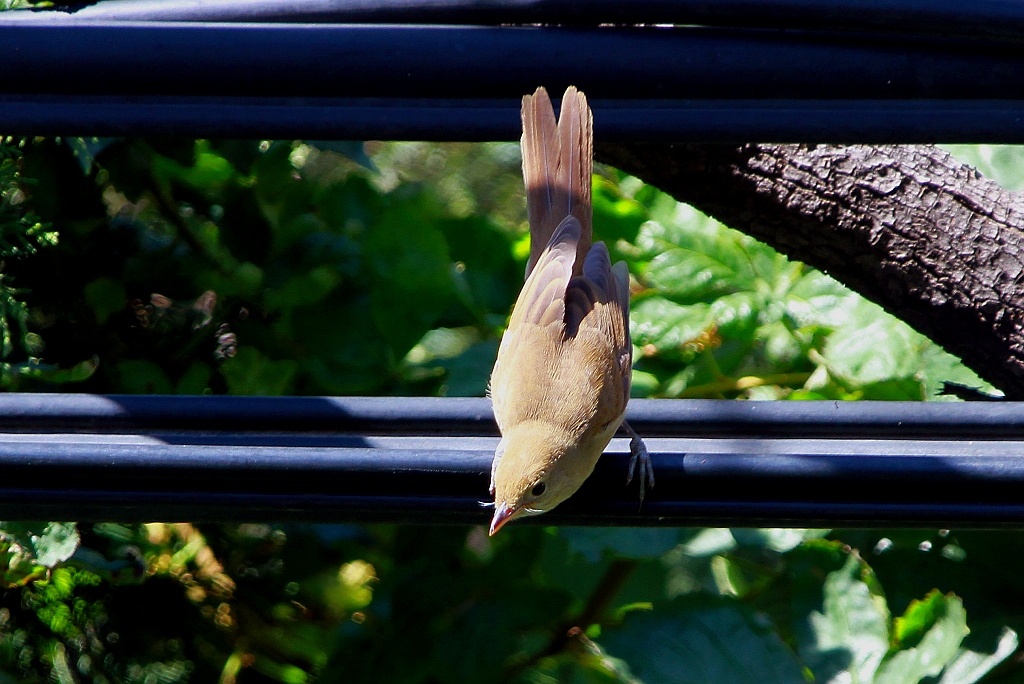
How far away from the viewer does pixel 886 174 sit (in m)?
2.89

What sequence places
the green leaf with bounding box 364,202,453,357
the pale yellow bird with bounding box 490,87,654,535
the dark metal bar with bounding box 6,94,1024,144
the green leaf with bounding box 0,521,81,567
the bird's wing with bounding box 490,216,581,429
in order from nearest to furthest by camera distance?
the dark metal bar with bounding box 6,94,1024,144 → the green leaf with bounding box 0,521,81,567 → the pale yellow bird with bounding box 490,87,654,535 → the bird's wing with bounding box 490,216,581,429 → the green leaf with bounding box 364,202,453,357

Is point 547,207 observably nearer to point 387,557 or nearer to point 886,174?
point 886,174

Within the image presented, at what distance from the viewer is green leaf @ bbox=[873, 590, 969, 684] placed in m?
2.48

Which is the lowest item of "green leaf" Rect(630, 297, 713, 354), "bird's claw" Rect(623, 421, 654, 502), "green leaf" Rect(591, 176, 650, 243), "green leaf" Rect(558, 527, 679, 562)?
"green leaf" Rect(558, 527, 679, 562)

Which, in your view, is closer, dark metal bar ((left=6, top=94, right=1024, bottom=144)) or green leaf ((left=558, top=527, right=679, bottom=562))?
dark metal bar ((left=6, top=94, right=1024, bottom=144))

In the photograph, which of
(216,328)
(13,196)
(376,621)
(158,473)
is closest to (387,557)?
(376,621)

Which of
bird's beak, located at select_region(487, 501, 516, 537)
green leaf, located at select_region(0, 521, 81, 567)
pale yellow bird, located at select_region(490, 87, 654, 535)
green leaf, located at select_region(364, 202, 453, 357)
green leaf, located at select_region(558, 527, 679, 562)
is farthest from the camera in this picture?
green leaf, located at select_region(364, 202, 453, 357)

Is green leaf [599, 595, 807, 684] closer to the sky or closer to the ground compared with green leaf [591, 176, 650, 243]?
closer to the ground

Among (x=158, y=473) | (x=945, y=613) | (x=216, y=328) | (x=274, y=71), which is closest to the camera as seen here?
(x=158, y=473)

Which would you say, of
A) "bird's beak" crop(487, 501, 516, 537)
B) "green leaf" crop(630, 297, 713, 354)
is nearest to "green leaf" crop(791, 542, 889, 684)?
"green leaf" crop(630, 297, 713, 354)

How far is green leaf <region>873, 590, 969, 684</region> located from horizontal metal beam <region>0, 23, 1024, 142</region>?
1.23m

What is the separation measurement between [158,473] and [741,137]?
1.04 metres

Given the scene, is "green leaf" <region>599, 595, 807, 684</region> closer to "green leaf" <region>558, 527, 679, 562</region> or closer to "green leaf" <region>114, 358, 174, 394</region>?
"green leaf" <region>558, 527, 679, 562</region>

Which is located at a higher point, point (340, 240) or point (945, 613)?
point (340, 240)
